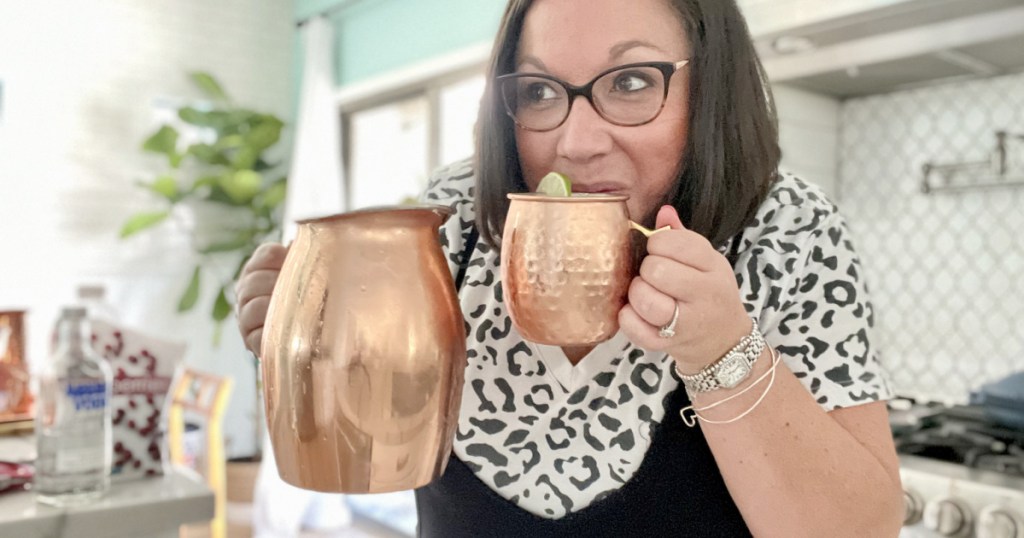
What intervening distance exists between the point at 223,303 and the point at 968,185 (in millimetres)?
3331

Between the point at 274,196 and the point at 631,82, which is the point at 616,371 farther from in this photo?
the point at 274,196

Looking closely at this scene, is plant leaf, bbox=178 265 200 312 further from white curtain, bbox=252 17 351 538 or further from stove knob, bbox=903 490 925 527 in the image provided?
stove knob, bbox=903 490 925 527

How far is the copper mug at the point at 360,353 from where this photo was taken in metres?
0.52

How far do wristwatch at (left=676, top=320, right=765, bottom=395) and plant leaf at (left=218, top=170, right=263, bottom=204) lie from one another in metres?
3.52

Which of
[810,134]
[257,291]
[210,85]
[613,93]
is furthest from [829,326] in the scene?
[210,85]

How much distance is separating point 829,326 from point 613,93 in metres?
0.33

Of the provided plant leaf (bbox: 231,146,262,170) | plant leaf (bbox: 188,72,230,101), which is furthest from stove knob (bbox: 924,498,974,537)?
plant leaf (bbox: 188,72,230,101)

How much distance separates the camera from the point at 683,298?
55 cm

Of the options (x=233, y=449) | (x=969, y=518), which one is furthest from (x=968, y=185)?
(x=233, y=449)

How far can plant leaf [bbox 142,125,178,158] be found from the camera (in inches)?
148

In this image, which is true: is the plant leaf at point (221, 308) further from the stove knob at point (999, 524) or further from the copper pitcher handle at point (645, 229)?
the copper pitcher handle at point (645, 229)

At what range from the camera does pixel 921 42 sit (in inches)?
68.5

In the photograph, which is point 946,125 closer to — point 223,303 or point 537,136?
point 537,136

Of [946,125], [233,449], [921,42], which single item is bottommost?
[233,449]
